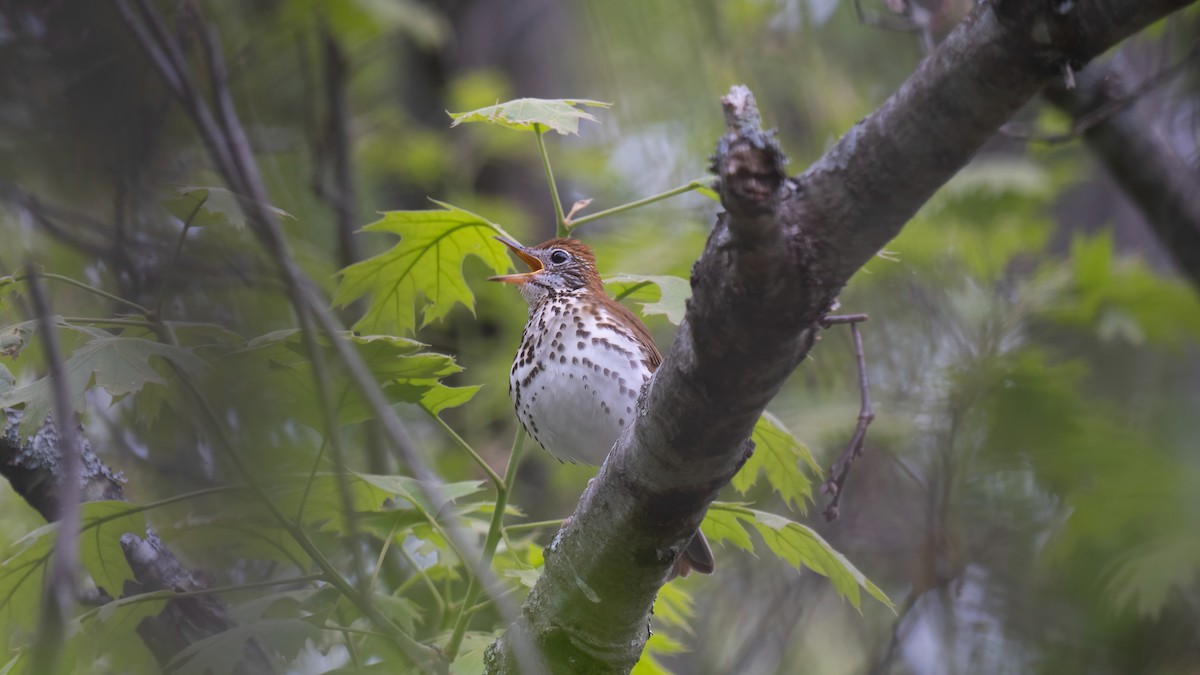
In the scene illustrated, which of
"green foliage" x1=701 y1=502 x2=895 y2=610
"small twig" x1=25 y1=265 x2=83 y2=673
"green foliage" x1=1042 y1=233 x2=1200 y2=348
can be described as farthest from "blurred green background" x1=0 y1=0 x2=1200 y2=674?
"small twig" x1=25 y1=265 x2=83 y2=673

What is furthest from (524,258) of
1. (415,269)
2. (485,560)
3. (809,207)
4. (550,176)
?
(809,207)

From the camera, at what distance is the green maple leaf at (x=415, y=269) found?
2594 mm

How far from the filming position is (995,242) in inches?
202

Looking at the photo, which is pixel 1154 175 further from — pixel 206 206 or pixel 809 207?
pixel 206 206

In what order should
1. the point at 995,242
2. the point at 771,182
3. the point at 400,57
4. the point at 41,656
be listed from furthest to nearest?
the point at 400,57 < the point at 995,242 < the point at 771,182 < the point at 41,656

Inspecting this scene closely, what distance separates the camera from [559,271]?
356cm

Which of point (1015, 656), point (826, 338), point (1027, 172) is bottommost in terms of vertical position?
point (1015, 656)

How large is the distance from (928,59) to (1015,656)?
473 centimetres

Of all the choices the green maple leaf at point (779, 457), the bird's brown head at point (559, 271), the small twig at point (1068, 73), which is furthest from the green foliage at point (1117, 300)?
the small twig at point (1068, 73)

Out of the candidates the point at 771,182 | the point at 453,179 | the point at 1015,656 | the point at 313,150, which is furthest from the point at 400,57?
the point at 771,182

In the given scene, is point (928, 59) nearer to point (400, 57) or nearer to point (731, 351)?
point (731, 351)

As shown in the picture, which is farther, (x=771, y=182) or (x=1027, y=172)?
(x=1027, y=172)

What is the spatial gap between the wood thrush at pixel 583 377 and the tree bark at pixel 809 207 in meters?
1.09

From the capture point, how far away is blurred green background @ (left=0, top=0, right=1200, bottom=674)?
12.2 ft
